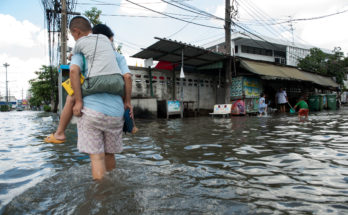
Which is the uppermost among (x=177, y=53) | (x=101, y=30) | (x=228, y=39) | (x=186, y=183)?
(x=228, y=39)

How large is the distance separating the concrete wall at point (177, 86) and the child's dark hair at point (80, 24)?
34.7 ft

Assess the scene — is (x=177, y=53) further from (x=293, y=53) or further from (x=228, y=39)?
(x=293, y=53)

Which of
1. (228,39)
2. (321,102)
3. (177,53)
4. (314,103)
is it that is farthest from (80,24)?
(321,102)

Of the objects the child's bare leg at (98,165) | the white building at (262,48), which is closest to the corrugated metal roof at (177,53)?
the child's bare leg at (98,165)

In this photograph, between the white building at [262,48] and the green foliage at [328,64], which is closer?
the green foliage at [328,64]

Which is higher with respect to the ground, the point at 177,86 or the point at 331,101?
the point at 177,86

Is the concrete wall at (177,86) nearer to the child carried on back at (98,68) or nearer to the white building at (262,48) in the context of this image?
the child carried on back at (98,68)

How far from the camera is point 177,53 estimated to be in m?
12.3

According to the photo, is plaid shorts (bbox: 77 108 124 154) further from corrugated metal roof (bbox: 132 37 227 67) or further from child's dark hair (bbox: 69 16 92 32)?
corrugated metal roof (bbox: 132 37 227 67)

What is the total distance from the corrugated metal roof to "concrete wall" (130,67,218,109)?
3.46ft

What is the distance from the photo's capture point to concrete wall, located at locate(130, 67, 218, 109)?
1305cm

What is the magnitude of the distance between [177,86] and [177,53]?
2.92 meters

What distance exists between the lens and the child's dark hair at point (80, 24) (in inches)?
83.5

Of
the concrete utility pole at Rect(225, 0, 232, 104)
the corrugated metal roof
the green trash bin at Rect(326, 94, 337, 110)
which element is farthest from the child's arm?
the green trash bin at Rect(326, 94, 337, 110)
